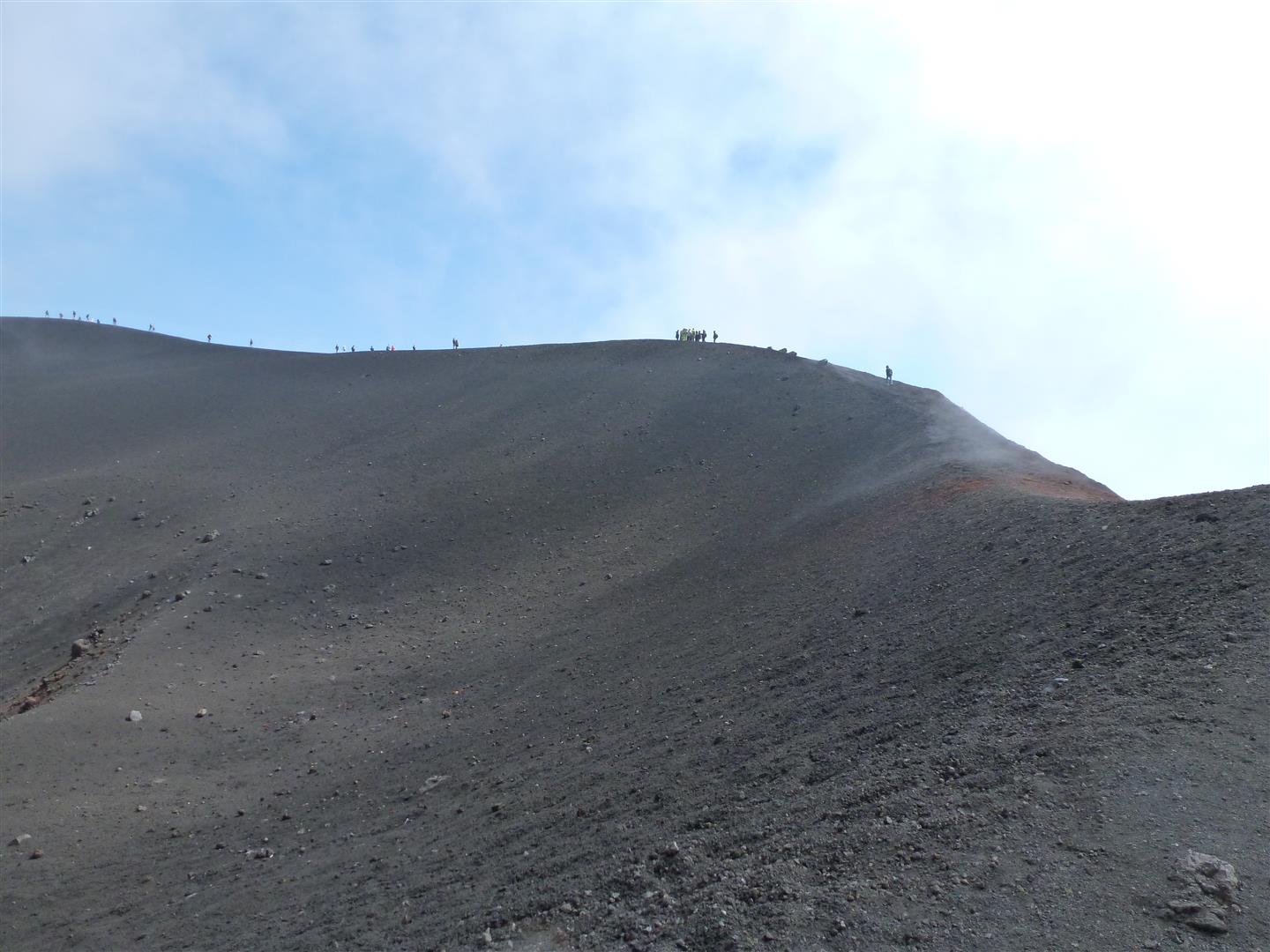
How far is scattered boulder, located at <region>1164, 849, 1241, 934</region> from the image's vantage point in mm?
7449

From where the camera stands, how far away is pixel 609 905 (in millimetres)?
9344

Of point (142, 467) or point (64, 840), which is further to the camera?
point (142, 467)

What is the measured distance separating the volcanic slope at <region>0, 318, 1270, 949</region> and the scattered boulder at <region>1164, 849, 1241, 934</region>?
70mm

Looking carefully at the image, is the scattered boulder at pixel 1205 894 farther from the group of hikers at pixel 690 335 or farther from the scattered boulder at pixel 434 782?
the group of hikers at pixel 690 335

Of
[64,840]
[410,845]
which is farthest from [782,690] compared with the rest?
[64,840]

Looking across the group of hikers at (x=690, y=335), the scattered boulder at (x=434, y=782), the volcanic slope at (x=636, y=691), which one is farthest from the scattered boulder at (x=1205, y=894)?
the group of hikers at (x=690, y=335)

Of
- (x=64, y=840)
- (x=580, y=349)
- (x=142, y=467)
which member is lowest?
(x=64, y=840)

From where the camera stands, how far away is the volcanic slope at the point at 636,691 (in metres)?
8.86

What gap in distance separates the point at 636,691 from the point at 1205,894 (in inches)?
381

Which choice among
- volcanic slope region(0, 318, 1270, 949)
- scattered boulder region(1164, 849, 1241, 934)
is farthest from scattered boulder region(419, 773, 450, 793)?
scattered boulder region(1164, 849, 1241, 934)

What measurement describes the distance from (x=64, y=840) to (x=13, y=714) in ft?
19.8

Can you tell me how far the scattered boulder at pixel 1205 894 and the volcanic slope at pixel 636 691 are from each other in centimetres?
7

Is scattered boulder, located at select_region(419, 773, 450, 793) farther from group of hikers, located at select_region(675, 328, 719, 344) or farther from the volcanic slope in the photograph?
group of hikers, located at select_region(675, 328, 719, 344)

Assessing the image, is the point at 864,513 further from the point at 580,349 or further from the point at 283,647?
the point at 580,349
